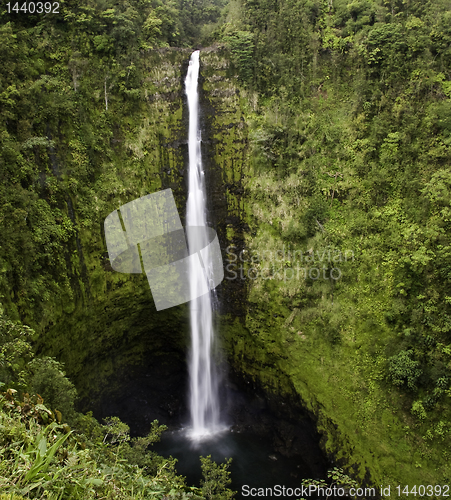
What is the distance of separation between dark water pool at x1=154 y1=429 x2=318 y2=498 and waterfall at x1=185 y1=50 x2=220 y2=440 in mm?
1381

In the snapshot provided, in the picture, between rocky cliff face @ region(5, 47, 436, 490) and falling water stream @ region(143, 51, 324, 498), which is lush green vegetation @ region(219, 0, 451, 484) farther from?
falling water stream @ region(143, 51, 324, 498)

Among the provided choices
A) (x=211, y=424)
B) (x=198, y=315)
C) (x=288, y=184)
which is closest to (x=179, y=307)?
(x=198, y=315)

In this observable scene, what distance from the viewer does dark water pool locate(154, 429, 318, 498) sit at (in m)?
12.6

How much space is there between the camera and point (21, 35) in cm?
1344

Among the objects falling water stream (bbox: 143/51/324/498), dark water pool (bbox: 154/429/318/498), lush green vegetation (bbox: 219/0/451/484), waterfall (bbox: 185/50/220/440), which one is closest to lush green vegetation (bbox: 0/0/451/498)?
lush green vegetation (bbox: 219/0/451/484)

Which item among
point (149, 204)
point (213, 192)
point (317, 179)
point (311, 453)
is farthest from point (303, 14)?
point (311, 453)

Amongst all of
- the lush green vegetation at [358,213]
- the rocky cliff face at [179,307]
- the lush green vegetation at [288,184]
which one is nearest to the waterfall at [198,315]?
the rocky cliff face at [179,307]

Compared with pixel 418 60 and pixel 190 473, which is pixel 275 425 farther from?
pixel 418 60

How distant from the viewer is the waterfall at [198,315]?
52.2ft

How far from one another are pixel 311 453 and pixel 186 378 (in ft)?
21.3

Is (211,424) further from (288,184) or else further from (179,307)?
(288,184)

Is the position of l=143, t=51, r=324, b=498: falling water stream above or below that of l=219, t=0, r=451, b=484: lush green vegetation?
below

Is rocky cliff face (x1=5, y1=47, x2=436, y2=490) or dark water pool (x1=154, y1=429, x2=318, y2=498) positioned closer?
dark water pool (x1=154, y1=429, x2=318, y2=498)

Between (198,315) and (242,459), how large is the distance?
236 inches
